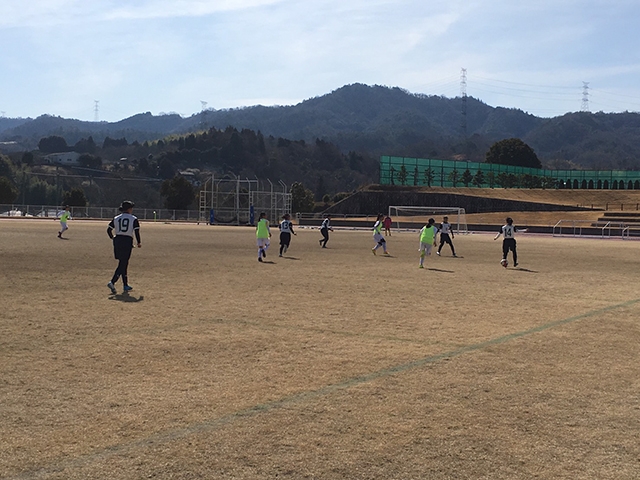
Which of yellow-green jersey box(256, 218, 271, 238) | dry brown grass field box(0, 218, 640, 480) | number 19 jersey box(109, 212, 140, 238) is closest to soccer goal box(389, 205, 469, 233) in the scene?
yellow-green jersey box(256, 218, 271, 238)

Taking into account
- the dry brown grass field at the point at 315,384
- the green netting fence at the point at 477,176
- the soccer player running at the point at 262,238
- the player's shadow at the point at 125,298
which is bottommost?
the dry brown grass field at the point at 315,384

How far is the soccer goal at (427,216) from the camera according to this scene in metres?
66.2

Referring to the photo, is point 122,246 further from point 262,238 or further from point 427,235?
point 427,235

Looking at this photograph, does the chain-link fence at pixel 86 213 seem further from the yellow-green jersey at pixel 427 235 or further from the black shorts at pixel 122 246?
the black shorts at pixel 122 246

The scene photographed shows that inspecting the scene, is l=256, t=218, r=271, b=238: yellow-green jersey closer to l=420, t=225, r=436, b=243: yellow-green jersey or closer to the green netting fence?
l=420, t=225, r=436, b=243: yellow-green jersey

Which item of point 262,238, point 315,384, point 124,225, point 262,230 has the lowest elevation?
point 315,384

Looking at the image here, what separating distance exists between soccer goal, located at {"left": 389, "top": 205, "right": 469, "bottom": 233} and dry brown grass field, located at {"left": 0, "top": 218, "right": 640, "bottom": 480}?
169ft

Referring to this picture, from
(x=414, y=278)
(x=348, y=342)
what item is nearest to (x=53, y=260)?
(x=414, y=278)

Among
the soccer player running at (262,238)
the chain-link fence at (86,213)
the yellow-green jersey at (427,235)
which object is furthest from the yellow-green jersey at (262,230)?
the chain-link fence at (86,213)

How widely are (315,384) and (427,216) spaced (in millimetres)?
74075

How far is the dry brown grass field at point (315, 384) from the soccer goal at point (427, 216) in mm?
51437

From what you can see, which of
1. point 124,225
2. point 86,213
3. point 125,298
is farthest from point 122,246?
point 86,213

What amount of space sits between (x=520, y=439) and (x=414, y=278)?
13.3 metres

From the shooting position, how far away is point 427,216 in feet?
262
